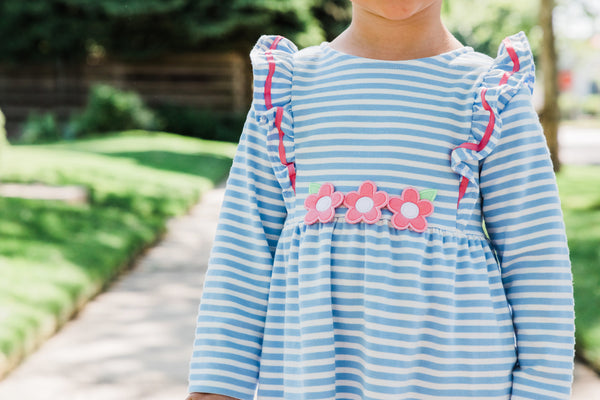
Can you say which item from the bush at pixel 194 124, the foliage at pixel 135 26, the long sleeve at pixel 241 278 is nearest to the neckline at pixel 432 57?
the long sleeve at pixel 241 278

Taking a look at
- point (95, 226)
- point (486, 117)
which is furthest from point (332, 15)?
point (486, 117)

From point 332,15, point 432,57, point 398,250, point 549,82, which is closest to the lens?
point 398,250

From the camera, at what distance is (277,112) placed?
149 centimetres

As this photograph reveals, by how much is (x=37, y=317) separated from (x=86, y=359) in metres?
0.44

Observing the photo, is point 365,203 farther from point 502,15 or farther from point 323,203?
point 502,15

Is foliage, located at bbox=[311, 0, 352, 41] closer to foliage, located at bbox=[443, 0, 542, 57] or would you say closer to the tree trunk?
foliage, located at bbox=[443, 0, 542, 57]

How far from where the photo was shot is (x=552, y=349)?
4.45ft

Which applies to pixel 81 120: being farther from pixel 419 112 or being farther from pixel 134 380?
pixel 419 112

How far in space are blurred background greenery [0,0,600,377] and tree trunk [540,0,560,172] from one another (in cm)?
2

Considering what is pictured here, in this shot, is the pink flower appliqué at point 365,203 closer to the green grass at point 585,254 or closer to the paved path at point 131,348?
the paved path at point 131,348

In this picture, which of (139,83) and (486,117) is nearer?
(486,117)

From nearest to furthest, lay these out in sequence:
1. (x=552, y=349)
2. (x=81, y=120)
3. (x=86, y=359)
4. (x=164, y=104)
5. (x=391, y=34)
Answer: (x=552, y=349) → (x=391, y=34) → (x=86, y=359) → (x=81, y=120) → (x=164, y=104)

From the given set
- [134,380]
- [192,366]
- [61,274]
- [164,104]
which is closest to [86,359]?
[134,380]

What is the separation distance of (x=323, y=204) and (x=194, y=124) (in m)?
17.3
